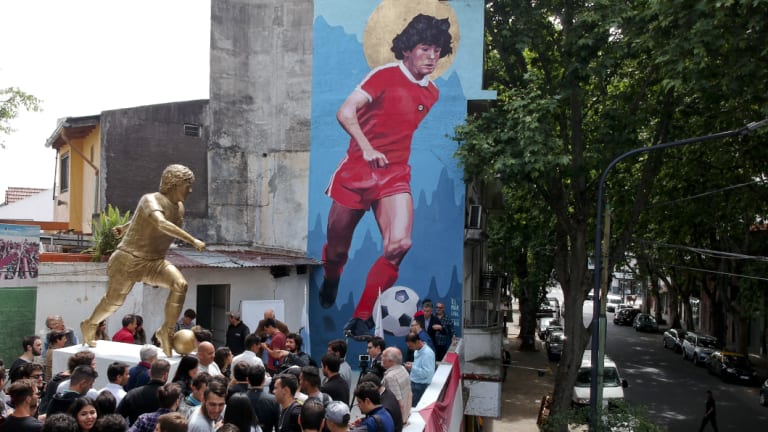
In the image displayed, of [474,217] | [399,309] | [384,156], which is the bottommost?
[399,309]

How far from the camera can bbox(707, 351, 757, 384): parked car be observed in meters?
30.2

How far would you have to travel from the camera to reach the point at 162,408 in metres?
6.28

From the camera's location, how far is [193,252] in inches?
724

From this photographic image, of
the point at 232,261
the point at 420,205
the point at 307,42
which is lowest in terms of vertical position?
the point at 232,261

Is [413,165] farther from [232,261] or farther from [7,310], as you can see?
[7,310]

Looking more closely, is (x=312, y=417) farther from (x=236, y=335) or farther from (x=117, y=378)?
(x=236, y=335)

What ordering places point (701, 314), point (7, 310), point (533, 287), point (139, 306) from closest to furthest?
point (7, 310) < point (139, 306) < point (533, 287) < point (701, 314)

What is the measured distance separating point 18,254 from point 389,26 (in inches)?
467

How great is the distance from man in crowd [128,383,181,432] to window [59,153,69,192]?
20.5 meters

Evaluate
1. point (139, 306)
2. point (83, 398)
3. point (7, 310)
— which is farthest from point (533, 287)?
point (83, 398)

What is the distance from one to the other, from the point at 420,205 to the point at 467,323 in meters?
3.79

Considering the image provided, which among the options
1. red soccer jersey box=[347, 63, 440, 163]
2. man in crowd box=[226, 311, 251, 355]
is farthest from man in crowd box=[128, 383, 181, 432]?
red soccer jersey box=[347, 63, 440, 163]

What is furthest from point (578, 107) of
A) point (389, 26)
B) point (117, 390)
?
point (117, 390)

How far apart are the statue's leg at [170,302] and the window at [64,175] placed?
15.5 meters
